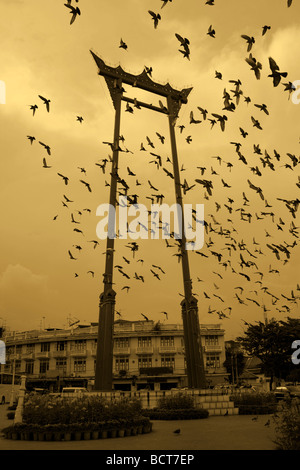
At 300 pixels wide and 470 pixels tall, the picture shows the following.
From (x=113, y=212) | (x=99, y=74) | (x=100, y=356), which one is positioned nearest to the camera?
(x=100, y=356)

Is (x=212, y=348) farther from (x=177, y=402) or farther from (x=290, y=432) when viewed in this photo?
(x=290, y=432)

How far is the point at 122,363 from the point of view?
68.5 m

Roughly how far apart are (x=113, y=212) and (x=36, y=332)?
185ft

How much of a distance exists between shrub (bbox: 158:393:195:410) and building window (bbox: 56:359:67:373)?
49.5 meters

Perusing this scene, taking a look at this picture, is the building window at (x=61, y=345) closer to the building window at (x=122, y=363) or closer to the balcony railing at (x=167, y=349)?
the building window at (x=122, y=363)

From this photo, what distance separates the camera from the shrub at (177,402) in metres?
23.8

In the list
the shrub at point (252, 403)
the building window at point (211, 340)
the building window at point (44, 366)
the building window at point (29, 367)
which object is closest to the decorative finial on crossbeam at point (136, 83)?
the shrub at point (252, 403)

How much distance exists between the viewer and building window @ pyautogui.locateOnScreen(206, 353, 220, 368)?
68500mm

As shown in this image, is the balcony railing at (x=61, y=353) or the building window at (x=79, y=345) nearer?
the building window at (x=79, y=345)

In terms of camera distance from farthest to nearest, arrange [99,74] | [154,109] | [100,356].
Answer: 1. [154,109]
2. [99,74]
3. [100,356]

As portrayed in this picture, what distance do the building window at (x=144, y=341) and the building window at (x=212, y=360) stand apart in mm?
9699

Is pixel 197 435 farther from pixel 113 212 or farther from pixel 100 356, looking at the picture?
pixel 113 212

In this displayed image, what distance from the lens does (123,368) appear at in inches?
2680
